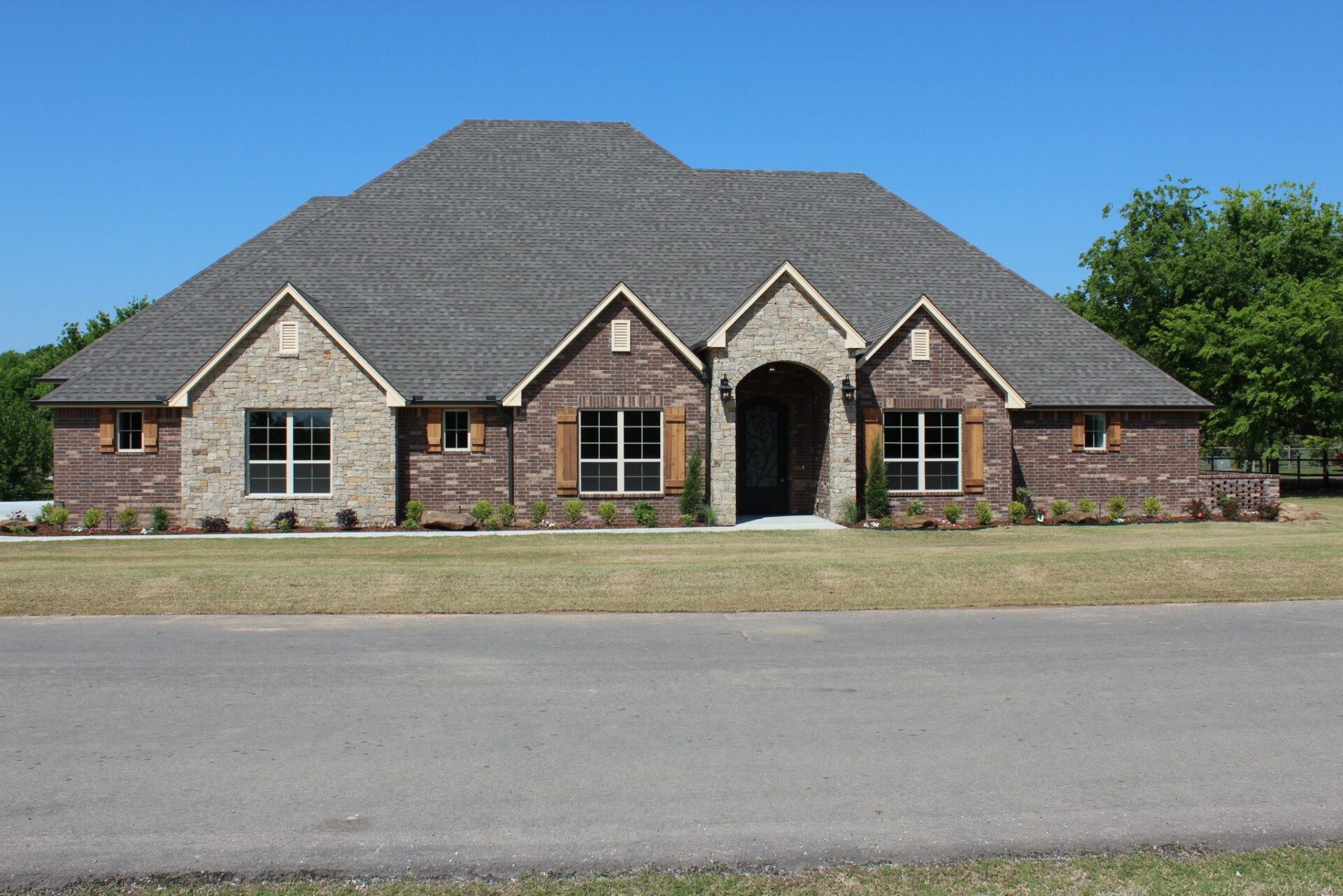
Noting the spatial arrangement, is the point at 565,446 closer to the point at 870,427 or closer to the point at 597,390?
the point at 597,390

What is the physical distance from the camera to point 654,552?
1900cm

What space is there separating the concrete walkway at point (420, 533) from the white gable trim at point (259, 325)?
2.90 m

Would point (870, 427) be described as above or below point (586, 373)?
below

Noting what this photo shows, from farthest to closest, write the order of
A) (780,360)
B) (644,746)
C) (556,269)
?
(556,269)
(780,360)
(644,746)

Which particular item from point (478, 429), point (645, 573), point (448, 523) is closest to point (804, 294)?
point (478, 429)

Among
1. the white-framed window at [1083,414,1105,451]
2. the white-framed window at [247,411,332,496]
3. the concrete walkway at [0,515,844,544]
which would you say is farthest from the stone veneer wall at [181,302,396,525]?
the white-framed window at [1083,414,1105,451]

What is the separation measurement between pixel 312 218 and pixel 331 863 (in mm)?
27022

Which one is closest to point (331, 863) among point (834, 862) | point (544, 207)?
point (834, 862)

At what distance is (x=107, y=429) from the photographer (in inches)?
945

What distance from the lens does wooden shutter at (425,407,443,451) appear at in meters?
24.5

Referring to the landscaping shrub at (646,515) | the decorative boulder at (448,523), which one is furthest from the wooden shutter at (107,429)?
the landscaping shrub at (646,515)

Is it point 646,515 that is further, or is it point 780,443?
point 780,443

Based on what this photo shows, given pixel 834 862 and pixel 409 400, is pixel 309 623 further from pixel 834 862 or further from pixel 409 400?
pixel 409 400

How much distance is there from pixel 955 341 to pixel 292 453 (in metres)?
15.0
